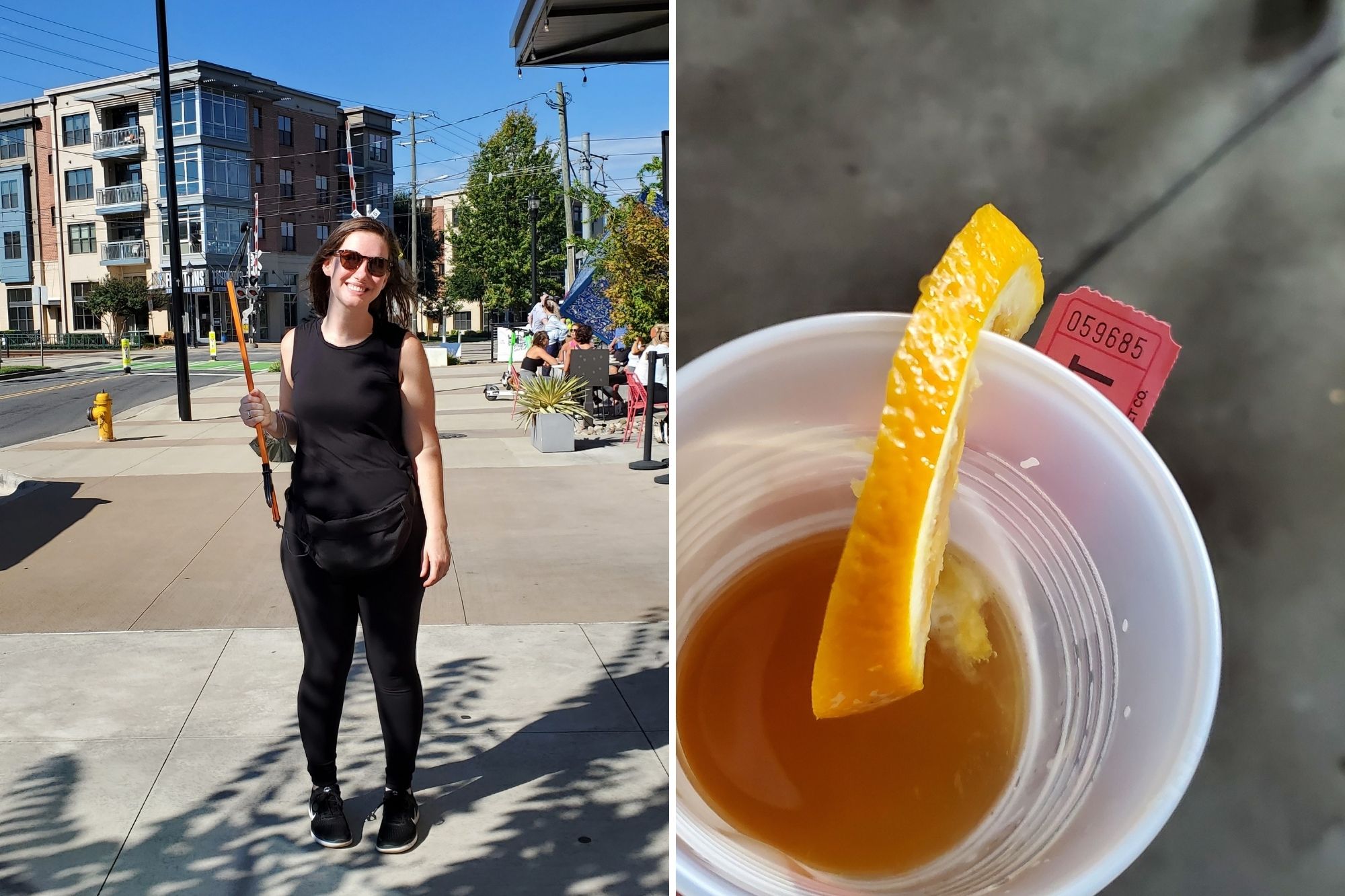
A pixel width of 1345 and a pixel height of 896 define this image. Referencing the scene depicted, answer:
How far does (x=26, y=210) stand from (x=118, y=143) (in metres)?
3.80

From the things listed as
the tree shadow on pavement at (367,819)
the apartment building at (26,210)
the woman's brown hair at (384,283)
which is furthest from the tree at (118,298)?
the woman's brown hair at (384,283)

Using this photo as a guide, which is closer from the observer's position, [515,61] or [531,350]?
[515,61]

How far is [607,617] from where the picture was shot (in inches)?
184

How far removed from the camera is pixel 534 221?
15.8 metres

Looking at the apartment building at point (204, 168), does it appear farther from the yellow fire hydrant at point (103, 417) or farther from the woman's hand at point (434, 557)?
the woman's hand at point (434, 557)

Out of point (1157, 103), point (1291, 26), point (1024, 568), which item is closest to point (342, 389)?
point (1024, 568)

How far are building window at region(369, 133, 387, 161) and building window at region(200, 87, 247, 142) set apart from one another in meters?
0.89

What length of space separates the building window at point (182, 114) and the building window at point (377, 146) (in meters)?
1.43

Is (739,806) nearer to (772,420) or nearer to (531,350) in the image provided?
(772,420)

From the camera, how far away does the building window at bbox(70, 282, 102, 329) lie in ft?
65.6

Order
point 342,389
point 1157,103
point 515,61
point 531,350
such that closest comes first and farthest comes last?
point 1157,103 < point 342,389 < point 515,61 < point 531,350

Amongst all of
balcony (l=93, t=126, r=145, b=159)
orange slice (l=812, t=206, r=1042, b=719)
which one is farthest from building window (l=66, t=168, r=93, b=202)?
orange slice (l=812, t=206, r=1042, b=719)

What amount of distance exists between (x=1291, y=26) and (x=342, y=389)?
2016 millimetres

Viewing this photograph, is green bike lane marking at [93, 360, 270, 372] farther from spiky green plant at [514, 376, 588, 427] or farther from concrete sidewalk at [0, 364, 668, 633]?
spiky green plant at [514, 376, 588, 427]
